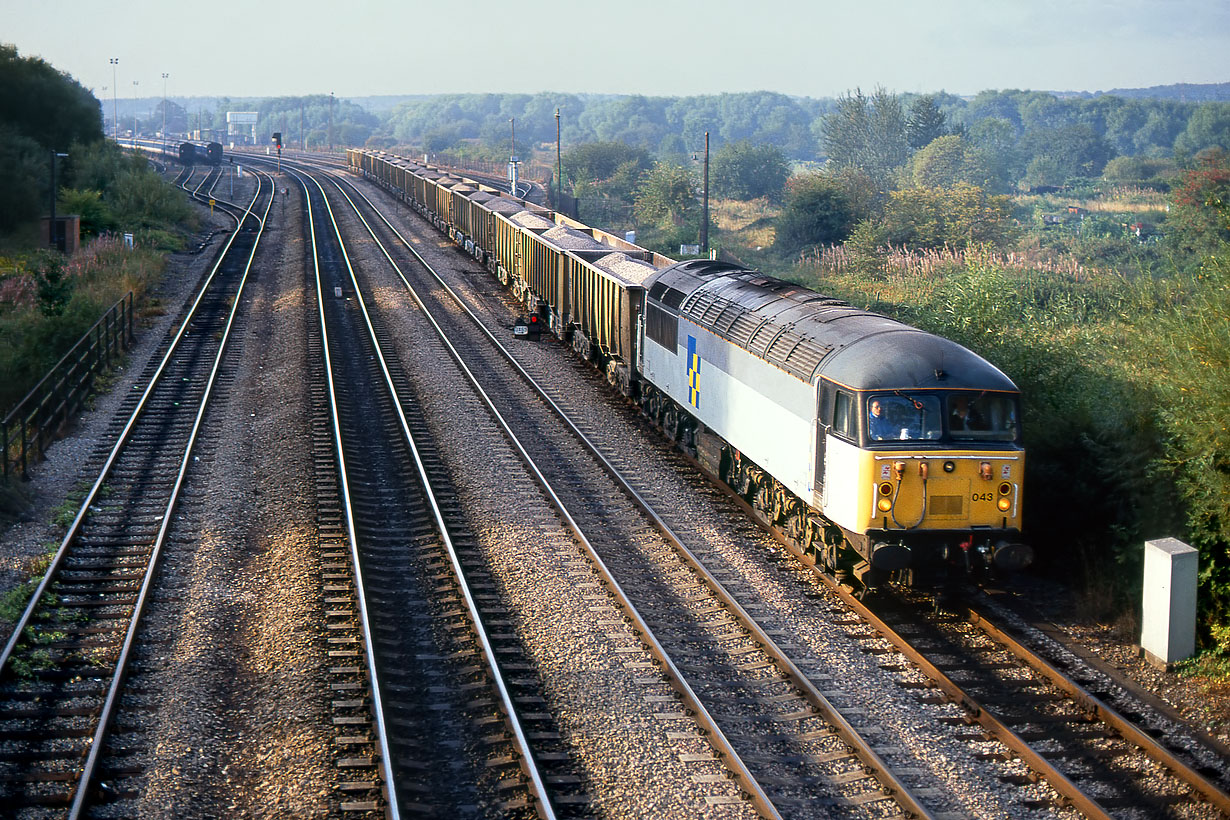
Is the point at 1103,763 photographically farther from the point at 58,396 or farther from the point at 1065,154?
the point at 1065,154

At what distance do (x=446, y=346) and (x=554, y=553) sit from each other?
15.9 m

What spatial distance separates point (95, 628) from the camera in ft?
41.6

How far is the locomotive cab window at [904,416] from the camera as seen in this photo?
12.7 m

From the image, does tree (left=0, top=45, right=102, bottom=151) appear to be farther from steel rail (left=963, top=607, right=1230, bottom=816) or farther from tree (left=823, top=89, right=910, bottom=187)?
tree (left=823, top=89, right=910, bottom=187)

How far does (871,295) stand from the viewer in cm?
3662

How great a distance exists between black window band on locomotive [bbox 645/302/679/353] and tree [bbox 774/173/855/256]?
124 ft

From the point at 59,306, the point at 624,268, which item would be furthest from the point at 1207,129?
the point at 59,306

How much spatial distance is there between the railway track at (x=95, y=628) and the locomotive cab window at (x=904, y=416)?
8.15m

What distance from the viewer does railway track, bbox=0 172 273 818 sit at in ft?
31.1

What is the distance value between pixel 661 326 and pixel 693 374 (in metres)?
2.13

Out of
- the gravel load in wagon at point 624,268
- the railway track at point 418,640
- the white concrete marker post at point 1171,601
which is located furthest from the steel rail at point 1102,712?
the gravel load in wagon at point 624,268

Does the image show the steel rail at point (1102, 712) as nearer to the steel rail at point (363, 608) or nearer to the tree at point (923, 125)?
the steel rail at point (363, 608)

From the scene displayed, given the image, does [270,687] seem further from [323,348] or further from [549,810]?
[323,348]

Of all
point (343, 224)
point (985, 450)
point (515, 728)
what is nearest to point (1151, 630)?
point (985, 450)
